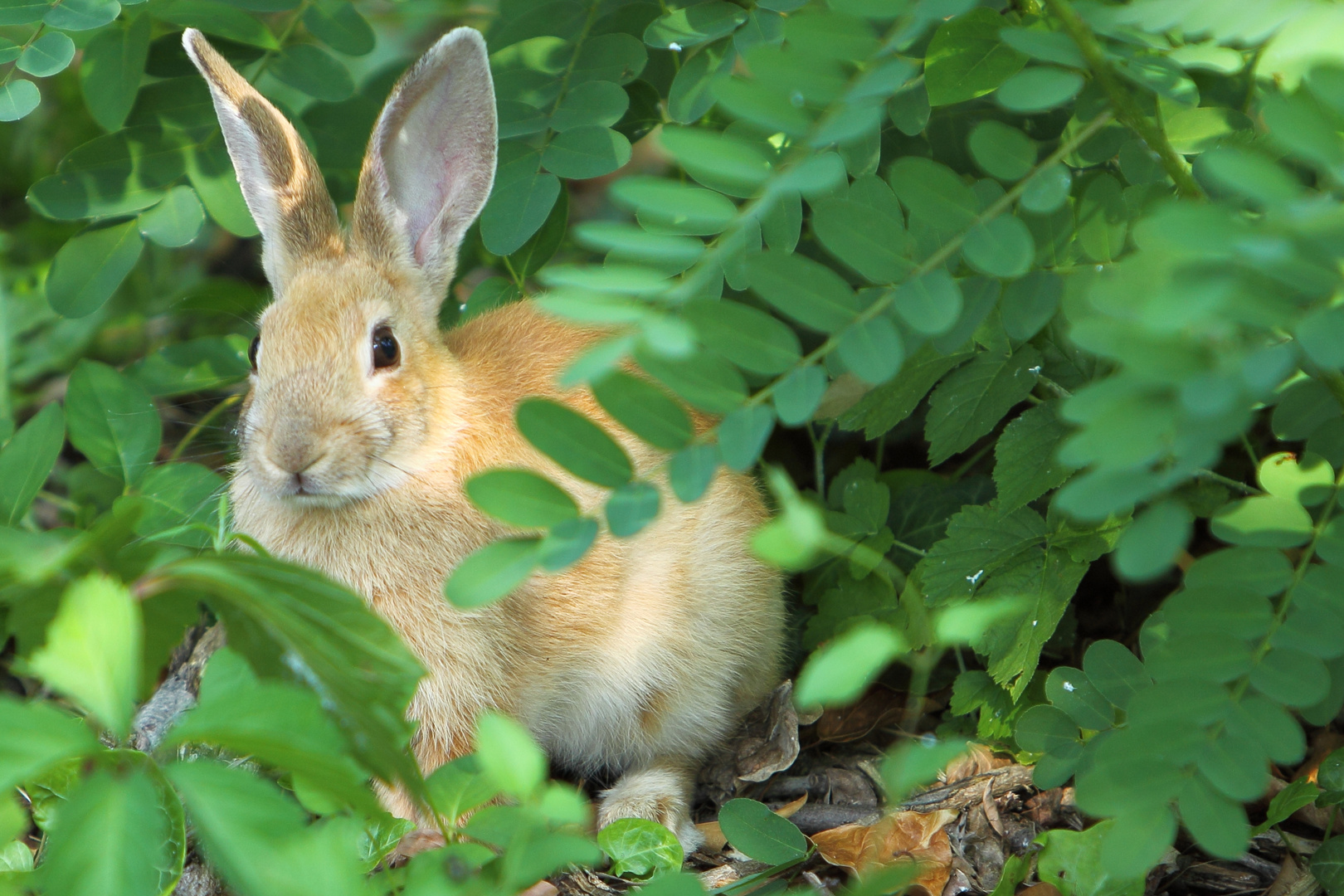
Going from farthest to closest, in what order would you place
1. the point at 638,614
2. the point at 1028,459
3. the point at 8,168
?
1. the point at 8,168
2. the point at 638,614
3. the point at 1028,459

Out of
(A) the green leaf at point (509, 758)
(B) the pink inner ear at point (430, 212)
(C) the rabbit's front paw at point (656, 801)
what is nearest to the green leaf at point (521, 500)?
(A) the green leaf at point (509, 758)

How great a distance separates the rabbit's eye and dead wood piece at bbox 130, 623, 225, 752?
3.69 ft

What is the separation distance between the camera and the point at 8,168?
593cm

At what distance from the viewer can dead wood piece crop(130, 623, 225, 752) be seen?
12.5ft

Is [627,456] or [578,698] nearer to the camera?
[627,456]

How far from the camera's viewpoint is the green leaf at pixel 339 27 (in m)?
4.05

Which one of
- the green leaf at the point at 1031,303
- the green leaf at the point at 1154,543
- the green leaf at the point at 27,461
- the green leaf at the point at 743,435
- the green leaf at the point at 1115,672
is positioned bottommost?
the green leaf at the point at 27,461

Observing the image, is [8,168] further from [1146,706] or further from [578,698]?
[1146,706]

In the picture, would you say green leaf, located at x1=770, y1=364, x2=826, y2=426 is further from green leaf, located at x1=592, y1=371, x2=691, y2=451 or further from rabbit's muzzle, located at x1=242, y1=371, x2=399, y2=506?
rabbit's muzzle, located at x1=242, y1=371, x2=399, y2=506

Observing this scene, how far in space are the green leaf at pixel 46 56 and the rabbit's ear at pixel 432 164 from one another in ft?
3.05

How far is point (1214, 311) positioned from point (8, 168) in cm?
610

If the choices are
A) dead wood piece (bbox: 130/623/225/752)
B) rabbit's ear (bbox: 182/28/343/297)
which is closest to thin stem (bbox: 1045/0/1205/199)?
rabbit's ear (bbox: 182/28/343/297)

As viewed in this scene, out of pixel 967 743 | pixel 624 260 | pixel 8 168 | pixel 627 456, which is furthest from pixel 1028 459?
pixel 8 168

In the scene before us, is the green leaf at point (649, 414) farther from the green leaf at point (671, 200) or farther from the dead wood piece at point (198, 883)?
the dead wood piece at point (198, 883)
